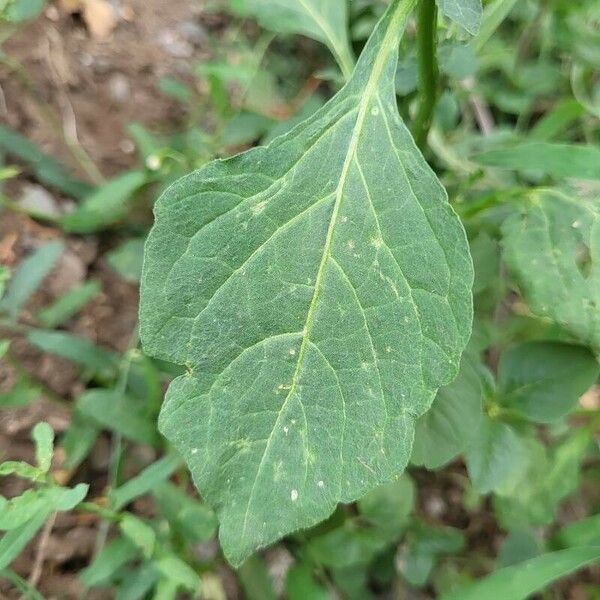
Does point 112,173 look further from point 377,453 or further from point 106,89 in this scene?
point 377,453

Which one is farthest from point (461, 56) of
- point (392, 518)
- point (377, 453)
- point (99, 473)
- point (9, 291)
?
point (99, 473)

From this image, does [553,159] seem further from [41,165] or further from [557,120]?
[41,165]

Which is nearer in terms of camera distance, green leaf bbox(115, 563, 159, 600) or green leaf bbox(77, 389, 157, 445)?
green leaf bbox(115, 563, 159, 600)

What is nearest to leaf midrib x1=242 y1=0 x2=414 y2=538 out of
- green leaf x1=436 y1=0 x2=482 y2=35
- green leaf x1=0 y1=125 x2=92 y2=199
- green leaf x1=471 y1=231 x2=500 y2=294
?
green leaf x1=436 y1=0 x2=482 y2=35

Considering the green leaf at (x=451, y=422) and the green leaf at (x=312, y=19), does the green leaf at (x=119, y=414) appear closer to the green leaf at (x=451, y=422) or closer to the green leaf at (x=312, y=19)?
the green leaf at (x=451, y=422)

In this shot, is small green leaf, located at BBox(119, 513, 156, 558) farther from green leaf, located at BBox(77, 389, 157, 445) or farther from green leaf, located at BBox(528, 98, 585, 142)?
green leaf, located at BBox(528, 98, 585, 142)

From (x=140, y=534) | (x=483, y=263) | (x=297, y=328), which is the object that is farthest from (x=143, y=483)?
(x=483, y=263)

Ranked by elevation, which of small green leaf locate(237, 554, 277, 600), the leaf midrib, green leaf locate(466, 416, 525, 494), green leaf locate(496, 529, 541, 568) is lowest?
green leaf locate(496, 529, 541, 568)

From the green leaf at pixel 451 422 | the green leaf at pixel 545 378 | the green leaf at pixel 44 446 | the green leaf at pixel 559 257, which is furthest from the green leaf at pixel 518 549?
the green leaf at pixel 44 446
